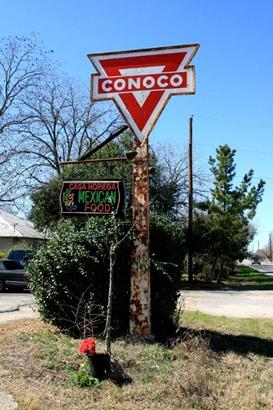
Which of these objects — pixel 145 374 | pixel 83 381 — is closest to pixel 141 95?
pixel 145 374

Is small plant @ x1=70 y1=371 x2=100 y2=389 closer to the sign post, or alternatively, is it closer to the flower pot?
the flower pot

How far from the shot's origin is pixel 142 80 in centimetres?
905

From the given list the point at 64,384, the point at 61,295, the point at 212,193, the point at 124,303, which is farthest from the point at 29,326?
the point at 212,193

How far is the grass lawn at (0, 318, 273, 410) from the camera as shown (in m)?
5.66

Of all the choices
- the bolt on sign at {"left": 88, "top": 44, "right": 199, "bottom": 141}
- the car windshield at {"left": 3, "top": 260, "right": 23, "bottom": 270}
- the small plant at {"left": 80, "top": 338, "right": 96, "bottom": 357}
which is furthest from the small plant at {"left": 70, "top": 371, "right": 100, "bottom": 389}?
the car windshield at {"left": 3, "top": 260, "right": 23, "bottom": 270}

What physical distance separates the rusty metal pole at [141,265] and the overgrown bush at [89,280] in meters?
0.21

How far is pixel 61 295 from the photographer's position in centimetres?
877

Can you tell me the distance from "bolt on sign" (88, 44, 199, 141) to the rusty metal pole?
2.97ft

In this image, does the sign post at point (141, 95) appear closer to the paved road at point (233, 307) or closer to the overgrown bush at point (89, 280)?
the overgrown bush at point (89, 280)

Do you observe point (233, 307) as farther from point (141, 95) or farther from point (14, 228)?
point (14, 228)

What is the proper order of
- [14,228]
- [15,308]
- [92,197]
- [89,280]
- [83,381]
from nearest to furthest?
[83,381]
[89,280]
[92,197]
[15,308]
[14,228]

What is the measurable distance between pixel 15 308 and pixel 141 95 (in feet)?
27.5

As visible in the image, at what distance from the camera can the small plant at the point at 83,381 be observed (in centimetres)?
608

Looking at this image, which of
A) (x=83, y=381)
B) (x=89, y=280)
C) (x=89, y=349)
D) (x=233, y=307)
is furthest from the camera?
(x=233, y=307)
